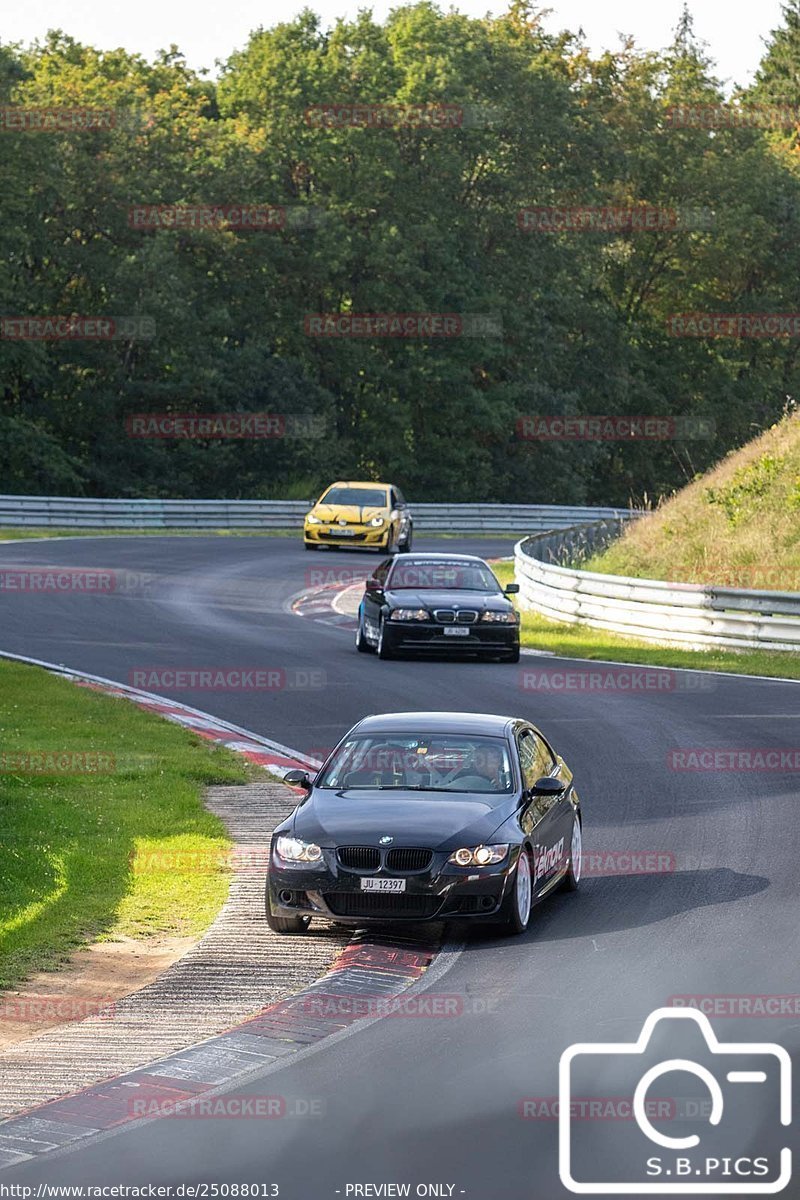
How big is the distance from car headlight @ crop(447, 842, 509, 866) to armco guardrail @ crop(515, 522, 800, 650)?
52.5ft

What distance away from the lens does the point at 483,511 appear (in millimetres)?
62469

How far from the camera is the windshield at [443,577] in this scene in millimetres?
27453

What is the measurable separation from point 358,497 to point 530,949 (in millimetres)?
35728

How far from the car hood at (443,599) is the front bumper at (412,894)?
15004 millimetres

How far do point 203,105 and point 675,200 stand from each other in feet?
69.6

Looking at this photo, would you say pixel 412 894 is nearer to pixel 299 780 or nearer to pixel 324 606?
pixel 299 780

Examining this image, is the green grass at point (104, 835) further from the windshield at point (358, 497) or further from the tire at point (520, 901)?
the windshield at point (358, 497)

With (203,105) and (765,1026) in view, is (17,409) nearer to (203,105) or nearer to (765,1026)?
(203,105)

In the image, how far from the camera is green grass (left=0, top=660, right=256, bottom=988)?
12.2m

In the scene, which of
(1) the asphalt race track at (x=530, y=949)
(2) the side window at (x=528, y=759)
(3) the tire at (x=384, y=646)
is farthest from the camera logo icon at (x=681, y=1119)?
(3) the tire at (x=384, y=646)

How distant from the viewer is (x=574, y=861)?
13.2 metres

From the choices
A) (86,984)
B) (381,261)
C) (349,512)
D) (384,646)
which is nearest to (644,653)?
(384,646)

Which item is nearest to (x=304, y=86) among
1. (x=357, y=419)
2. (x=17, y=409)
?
(x=357, y=419)

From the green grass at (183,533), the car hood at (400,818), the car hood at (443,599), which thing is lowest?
the green grass at (183,533)
